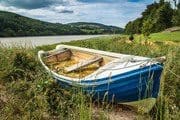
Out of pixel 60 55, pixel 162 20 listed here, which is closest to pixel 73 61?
pixel 60 55

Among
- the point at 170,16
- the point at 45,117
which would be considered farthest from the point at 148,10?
the point at 45,117

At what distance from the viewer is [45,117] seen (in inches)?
332

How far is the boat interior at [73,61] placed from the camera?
12.0 m

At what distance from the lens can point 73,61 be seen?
47.2ft

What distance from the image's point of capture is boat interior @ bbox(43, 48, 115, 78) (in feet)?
39.2

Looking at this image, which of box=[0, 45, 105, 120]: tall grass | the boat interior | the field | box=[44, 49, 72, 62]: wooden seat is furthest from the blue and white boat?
box=[44, 49, 72, 62]: wooden seat

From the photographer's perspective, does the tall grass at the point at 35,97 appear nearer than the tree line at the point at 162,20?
Yes

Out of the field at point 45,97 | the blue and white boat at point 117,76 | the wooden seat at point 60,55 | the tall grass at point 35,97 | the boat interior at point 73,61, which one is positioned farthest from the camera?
the wooden seat at point 60,55

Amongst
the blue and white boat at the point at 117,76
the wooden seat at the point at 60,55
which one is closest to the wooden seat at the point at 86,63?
the blue and white boat at the point at 117,76

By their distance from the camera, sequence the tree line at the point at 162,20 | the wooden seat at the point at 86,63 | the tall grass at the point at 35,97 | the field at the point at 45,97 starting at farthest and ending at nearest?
the tree line at the point at 162,20
the wooden seat at the point at 86,63
the tall grass at the point at 35,97
the field at the point at 45,97

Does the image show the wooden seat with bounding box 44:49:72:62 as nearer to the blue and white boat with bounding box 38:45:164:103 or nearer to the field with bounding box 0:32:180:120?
the blue and white boat with bounding box 38:45:164:103

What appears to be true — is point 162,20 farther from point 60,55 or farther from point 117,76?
point 117,76

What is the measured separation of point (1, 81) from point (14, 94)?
200cm

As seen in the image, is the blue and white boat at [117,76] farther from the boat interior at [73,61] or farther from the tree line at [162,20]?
the tree line at [162,20]
